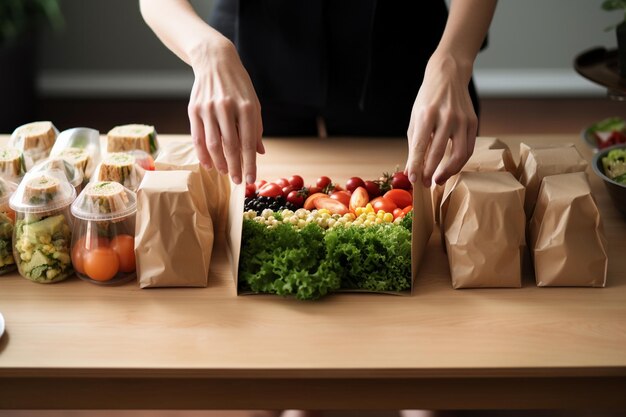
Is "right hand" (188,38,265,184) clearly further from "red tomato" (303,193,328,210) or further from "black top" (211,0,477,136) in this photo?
"black top" (211,0,477,136)

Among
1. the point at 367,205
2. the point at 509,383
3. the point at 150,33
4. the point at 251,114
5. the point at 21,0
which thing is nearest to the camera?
the point at 509,383

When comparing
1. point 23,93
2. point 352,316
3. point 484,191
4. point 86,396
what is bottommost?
point 23,93

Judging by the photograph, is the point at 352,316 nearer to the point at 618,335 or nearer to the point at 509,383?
the point at 509,383

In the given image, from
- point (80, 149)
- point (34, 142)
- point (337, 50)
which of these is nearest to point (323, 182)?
point (337, 50)

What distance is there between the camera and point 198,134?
1.31 meters

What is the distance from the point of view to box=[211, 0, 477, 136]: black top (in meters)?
1.75

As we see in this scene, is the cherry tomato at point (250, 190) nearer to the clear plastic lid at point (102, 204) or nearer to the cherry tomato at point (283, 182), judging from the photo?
the cherry tomato at point (283, 182)

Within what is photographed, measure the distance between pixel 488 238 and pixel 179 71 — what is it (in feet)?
10.3

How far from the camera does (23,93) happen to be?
364 cm

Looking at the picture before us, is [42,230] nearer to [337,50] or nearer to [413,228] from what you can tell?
[413,228]

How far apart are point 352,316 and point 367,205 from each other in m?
0.30

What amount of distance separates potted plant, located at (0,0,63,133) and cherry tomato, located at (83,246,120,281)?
7.98 feet

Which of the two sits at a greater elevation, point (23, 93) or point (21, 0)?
point (21, 0)

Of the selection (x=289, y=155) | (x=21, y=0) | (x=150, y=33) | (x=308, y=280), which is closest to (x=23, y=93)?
(x=21, y=0)
